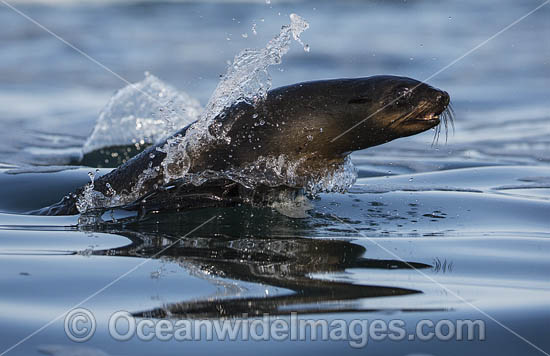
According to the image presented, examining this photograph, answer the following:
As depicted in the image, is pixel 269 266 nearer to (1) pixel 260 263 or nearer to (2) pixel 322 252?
(1) pixel 260 263

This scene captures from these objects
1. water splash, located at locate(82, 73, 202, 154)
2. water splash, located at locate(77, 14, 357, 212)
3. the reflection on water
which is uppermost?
water splash, located at locate(82, 73, 202, 154)

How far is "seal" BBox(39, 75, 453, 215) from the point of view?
15.7 feet

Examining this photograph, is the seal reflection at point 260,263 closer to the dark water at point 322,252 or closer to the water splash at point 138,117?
the dark water at point 322,252

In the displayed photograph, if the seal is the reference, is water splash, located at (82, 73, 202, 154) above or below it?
above

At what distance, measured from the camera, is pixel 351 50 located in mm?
14688

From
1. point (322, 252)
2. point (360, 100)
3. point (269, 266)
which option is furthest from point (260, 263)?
point (360, 100)

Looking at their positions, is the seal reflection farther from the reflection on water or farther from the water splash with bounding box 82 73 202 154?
the water splash with bounding box 82 73 202 154

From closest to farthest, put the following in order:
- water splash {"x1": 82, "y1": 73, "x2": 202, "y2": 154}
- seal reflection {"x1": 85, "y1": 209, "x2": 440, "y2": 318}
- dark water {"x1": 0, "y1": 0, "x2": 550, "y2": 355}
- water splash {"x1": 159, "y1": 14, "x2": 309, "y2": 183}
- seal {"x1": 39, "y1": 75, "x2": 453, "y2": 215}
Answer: dark water {"x1": 0, "y1": 0, "x2": 550, "y2": 355} → seal reflection {"x1": 85, "y1": 209, "x2": 440, "y2": 318} → seal {"x1": 39, "y1": 75, "x2": 453, "y2": 215} → water splash {"x1": 159, "y1": 14, "x2": 309, "y2": 183} → water splash {"x1": 82, "y1": 73, "x2": 202, "y2": 154}

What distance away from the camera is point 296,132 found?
491cm

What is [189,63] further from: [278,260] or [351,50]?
[278,260]

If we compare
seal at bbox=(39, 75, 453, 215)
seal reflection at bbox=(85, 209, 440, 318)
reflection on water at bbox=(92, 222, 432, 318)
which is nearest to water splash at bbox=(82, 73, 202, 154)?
seal at bbox=(39, 75, 453, 215)

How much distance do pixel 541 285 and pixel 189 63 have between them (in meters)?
11.1

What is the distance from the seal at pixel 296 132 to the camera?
479 centimetres

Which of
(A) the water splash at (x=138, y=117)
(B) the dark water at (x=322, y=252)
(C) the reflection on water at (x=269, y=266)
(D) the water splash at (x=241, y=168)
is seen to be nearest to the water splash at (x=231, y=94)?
(D) the water splash at (x=241, y=168)
